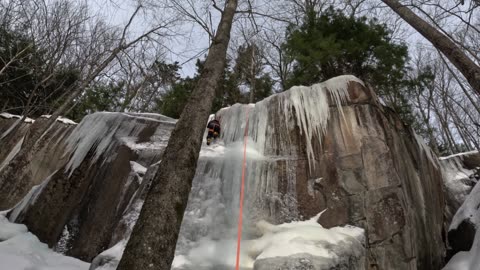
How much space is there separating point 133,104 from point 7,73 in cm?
527

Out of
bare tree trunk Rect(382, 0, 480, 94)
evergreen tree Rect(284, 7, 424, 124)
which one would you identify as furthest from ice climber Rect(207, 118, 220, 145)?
bare tree trunk Rect(382, 0, 480, 94)

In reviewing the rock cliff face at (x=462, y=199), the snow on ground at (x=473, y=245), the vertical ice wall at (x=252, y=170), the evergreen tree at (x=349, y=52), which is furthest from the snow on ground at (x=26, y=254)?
the rock cliff face at (x=462, y=199)

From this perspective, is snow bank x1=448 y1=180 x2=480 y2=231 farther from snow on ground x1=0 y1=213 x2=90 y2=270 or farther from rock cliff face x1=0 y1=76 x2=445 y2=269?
snow on ground x1=0 y1=213 x2=90 y2=270

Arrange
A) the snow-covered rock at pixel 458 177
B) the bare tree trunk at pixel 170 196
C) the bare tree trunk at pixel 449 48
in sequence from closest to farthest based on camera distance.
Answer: the bare tree trunk at pixel 170 196
the bare tree trunk at pixel 449 48
the snow-covered rock at pixel 458 177

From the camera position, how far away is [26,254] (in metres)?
4.20

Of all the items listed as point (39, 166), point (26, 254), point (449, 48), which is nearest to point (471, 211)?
point (449, 48)

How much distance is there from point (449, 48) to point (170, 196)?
366 cm

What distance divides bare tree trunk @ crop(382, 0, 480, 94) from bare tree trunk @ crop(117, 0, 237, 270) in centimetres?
280

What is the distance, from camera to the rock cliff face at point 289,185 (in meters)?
3.91

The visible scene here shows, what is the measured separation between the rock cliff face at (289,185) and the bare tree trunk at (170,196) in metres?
1.24

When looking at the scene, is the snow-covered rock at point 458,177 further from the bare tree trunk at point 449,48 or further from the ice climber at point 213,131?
the ice climber at point 213,131

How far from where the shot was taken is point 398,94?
7.16m

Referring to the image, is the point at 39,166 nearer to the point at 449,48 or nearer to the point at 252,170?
the point at 252,170

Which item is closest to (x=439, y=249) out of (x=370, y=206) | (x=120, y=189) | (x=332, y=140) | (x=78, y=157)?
(x=370, y=206)
